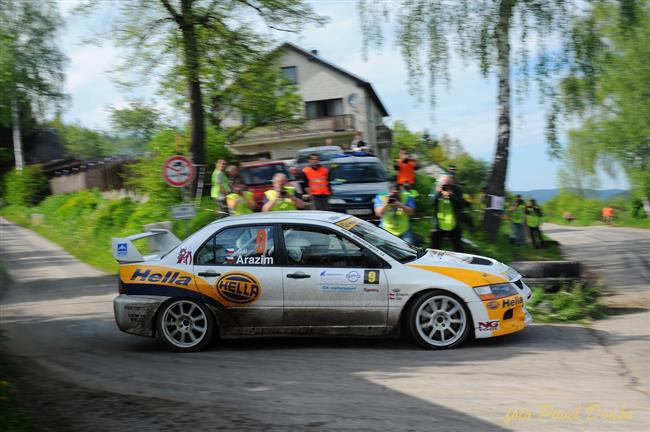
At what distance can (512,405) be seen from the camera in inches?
235

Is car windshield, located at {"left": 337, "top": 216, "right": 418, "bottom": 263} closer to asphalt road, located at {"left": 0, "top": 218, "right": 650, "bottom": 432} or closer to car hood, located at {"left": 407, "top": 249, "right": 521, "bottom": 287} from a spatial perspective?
car hood, located at {"left": 407, "top": 249, "right": 521, "bottom": 287}

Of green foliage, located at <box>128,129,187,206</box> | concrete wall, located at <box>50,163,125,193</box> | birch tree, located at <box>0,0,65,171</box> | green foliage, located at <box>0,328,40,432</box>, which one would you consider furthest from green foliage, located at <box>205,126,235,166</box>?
birch tree, located at <box>0,0,65,171</box>

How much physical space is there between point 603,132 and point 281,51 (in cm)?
1937

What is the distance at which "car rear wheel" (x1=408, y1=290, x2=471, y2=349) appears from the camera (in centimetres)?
803

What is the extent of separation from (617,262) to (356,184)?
6008mm

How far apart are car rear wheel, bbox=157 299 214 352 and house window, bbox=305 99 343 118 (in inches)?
1818

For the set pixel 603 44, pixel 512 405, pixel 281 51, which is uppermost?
pixel 281 51

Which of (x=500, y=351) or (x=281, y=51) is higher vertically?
(x=281, y=51)

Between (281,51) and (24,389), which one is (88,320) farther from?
(281,51)

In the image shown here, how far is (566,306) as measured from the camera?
9.95m

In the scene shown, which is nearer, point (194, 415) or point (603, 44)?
point (194, 415)

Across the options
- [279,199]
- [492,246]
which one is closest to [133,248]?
[279,199]

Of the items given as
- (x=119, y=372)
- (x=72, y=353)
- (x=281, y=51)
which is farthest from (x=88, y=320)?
(x=281, y=51)

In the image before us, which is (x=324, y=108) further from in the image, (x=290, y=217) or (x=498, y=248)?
(x=290, y=217)
